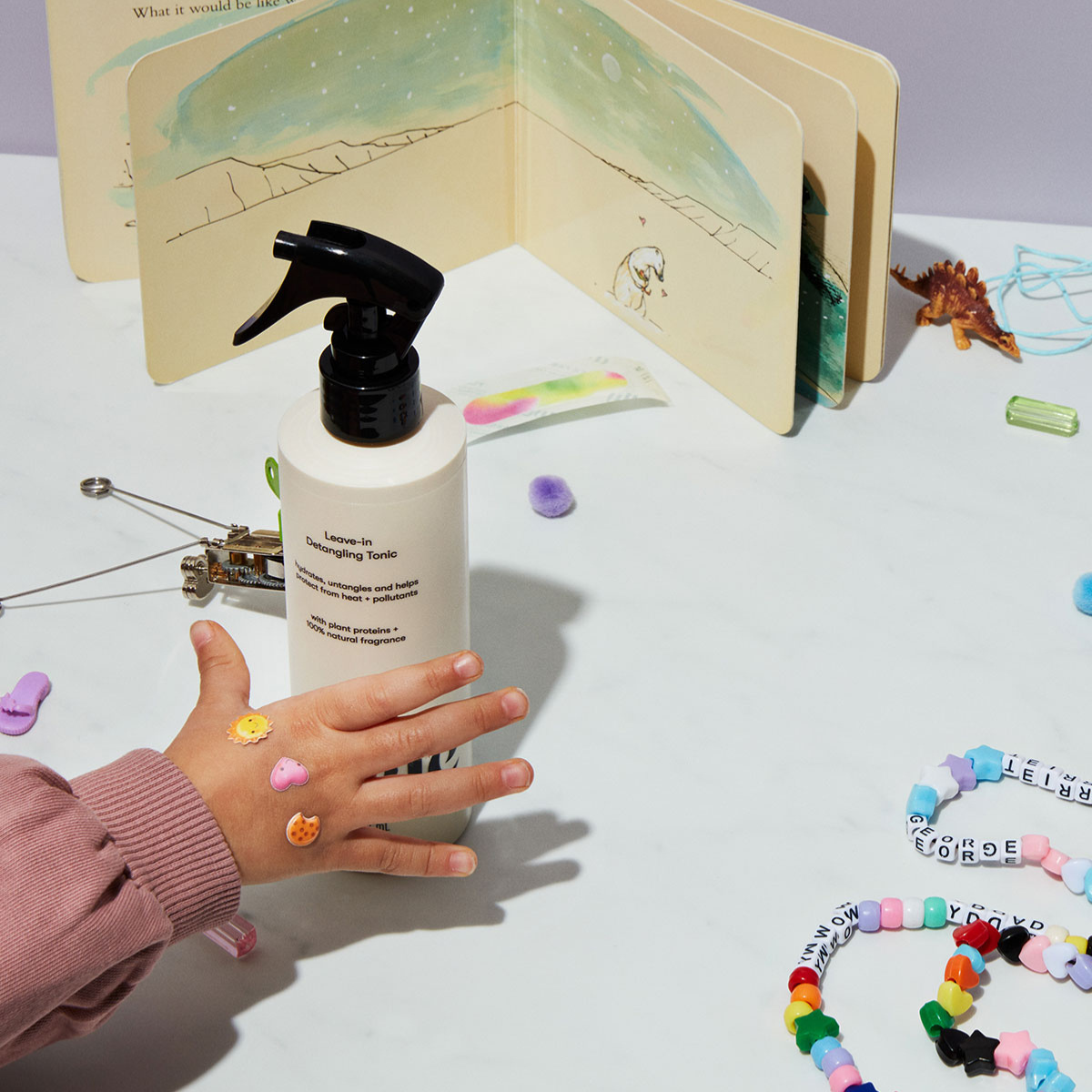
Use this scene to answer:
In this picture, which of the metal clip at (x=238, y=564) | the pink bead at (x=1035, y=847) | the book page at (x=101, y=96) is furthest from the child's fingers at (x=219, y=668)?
the book page at (x=101, y=96)

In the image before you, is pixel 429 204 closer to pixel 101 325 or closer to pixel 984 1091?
pixel 101 325

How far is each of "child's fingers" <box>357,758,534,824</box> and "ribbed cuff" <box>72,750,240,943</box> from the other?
0.19 feet

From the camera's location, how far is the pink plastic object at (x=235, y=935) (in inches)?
21.6

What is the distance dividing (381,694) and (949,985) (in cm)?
25

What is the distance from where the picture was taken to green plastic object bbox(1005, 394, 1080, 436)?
2.72 ft

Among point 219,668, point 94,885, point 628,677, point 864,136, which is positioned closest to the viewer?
point 94,885

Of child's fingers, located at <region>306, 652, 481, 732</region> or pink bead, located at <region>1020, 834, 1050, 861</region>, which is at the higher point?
child's fingers, located at <region>306, 652, 481, 732</region>

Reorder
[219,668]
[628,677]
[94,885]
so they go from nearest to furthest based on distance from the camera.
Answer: [94,885]
[219,668]
[628,677]

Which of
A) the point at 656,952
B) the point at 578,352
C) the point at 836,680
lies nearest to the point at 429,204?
the point at 578,352

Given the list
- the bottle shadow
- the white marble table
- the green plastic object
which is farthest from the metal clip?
the green plastic object

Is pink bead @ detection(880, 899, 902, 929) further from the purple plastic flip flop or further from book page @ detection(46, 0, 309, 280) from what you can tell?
book page @ detection(46, 0, 309, 280)

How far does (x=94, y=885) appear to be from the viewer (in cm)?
47

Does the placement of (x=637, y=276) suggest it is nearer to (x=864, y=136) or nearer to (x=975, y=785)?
(x=864, y=136)

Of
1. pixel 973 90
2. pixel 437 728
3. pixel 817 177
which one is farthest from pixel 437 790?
pixel 973 90
